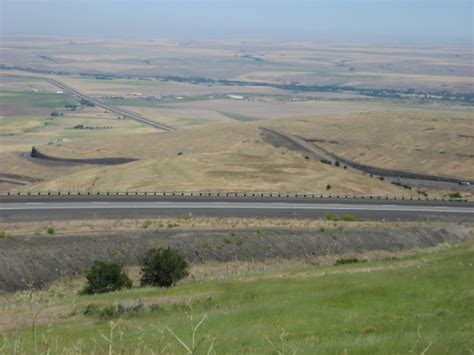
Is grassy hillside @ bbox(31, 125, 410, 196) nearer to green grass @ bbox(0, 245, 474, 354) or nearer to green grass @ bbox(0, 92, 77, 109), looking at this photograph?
green grass @ bbox(0, 245, 474, 354)

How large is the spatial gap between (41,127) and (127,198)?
273 ft

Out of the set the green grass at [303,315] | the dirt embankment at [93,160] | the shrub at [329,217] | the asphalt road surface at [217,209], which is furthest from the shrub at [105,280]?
Result: the dirt embankment at [93,160]

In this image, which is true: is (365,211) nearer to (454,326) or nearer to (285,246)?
(285,246)

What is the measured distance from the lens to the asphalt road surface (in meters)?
39.9

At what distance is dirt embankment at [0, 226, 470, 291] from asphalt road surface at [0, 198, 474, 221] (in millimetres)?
6056

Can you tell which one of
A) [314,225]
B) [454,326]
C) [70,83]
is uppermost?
[454,326]

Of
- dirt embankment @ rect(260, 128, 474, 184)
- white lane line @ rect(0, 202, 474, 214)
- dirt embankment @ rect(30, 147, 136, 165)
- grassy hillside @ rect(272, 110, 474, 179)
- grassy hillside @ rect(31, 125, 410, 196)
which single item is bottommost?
dirt embankment @ rect(30, 147, 136, 165)

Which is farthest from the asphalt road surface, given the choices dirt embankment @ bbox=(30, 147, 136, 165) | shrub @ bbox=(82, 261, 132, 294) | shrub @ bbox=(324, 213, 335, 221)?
dirt embankment @ bbox=(30, 147, 136, 165)

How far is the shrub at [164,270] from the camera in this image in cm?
2508

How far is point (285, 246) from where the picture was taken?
1299 inches

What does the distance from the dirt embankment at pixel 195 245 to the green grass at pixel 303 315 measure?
7.46 meters

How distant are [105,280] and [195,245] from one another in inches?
332

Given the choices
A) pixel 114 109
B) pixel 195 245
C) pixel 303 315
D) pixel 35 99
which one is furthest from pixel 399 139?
pixel 35 99

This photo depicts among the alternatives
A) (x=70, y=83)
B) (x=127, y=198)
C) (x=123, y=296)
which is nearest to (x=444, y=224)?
(x=127, y=198)
